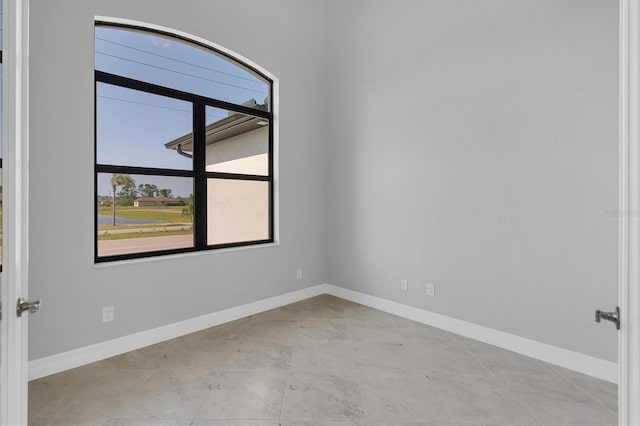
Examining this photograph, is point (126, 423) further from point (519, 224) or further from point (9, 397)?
point (519, 224)

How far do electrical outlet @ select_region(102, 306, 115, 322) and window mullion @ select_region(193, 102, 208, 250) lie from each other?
35.6 inches

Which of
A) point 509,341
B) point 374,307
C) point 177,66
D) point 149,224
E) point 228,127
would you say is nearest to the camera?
point 509,341

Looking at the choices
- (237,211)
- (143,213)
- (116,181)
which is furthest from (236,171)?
(116,181)

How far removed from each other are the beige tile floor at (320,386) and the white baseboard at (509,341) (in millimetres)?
83

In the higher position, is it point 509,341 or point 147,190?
point 147,190

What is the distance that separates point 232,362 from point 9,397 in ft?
5.28

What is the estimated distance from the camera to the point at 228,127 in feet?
11.5

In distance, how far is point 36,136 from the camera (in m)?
2.23

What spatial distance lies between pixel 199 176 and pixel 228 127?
27.5 inches

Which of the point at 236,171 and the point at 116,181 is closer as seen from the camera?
the point at 116,181

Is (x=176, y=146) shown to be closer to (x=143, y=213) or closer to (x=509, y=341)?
(x=143, y=213)

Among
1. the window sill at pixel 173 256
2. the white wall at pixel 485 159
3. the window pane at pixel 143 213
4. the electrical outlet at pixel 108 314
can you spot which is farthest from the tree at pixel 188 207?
the white wall at pixel 485 159

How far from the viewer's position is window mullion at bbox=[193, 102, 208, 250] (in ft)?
10.4

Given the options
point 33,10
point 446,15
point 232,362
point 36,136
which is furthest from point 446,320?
point 33,10
